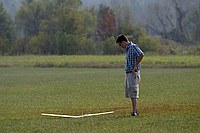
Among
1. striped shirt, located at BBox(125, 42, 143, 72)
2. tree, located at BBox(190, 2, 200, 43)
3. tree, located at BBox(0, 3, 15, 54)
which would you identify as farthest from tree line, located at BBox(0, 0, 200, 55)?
striped shirt, located at BBox(125, 42, 143, 72)

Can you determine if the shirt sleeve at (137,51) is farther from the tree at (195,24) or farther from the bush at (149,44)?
the tree at (195,24)

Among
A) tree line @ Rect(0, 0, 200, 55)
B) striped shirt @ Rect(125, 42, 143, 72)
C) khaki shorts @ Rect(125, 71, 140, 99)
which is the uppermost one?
tree line @ Rect(0, 0, 200, 55)

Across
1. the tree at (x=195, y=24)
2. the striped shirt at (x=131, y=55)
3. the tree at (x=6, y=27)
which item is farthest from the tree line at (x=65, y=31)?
the striped shirt at (x=131, y=55)

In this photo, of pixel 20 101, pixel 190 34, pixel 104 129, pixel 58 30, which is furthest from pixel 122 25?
pixel 104 129

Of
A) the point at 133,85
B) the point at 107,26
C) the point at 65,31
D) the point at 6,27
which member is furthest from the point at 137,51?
the point at 6,27

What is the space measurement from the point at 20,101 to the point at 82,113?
16.1ft

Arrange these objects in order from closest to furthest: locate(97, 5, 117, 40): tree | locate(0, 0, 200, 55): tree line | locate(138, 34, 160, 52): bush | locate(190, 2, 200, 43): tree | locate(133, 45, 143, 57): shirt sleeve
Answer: locate(133, 45, 143, 57): shirt sleeve, locate(138, 34, 160, 52): bush, locate(0, 0, 200, 55): tree line, locate(97, 5, 117, 40): tree, locate(190, 2, 200, 43): tree

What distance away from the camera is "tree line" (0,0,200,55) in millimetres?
83688

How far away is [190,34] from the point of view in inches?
4397

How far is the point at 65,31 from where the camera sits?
85.6m

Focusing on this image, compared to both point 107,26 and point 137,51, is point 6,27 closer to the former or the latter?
point 107,26

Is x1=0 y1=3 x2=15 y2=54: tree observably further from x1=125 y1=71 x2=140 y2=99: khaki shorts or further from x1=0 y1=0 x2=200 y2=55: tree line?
x1=125 y1=71 x2=140 y2=99: khaki shorts

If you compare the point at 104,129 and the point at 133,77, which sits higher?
the point at 133,77

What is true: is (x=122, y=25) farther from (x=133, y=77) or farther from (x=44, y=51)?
(x=133, y=77)
